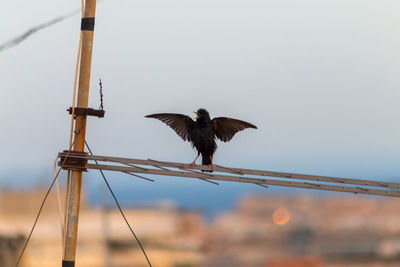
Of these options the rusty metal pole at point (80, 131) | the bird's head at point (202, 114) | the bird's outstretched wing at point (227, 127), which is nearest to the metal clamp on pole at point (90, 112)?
the rusty metal pole at point (80, 131)

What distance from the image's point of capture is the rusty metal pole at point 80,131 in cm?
917

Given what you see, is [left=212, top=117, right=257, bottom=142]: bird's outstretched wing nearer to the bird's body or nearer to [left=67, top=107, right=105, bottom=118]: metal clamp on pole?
the bird's body

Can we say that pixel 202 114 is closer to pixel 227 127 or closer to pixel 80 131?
pixel 227 127

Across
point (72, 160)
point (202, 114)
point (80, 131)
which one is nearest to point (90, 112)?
point (80, 131)

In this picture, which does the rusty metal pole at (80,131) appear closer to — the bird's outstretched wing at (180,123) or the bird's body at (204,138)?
the bird's outstretched wing at (180,123)

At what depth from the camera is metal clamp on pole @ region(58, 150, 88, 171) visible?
9039 mm

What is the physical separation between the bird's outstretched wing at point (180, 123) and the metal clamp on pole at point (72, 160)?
1.48 metres

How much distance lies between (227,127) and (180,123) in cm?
63

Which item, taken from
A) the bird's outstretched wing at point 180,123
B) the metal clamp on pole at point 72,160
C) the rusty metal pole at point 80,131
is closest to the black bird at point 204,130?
the bird's outstretched wing at point 180,123

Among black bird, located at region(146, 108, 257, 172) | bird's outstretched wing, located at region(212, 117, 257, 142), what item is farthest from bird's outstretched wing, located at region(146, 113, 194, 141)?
bird's outstretched wing, located at region(212, 117, 257, 142)

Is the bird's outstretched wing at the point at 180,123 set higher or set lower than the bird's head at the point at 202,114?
lower

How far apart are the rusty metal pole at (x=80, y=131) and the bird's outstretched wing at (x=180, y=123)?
1209 mm

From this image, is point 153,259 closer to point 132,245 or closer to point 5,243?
point 132,245

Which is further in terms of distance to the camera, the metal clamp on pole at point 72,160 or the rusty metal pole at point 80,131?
the rusty metal pole at point 80,131
